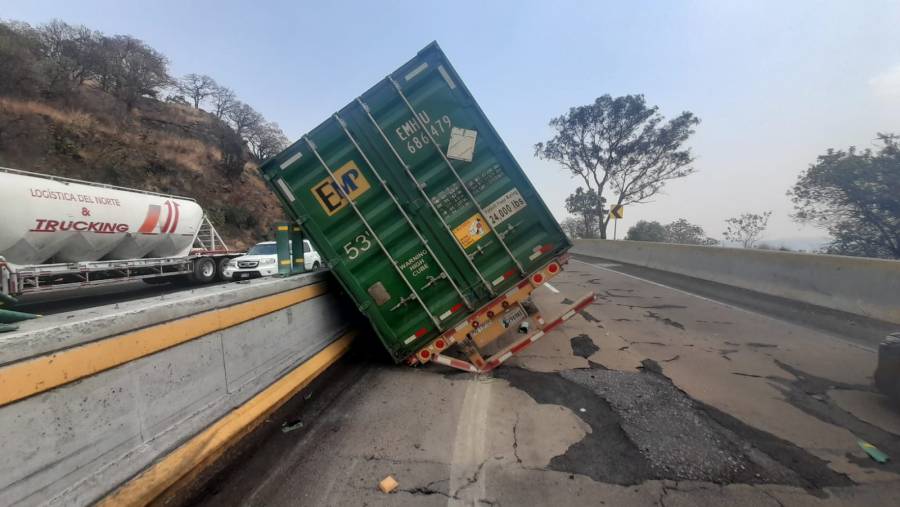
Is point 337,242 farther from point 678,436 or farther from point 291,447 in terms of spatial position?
point 678,436

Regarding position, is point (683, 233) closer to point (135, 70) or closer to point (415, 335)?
point (415, 335)

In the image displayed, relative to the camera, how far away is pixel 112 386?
2.14 metres

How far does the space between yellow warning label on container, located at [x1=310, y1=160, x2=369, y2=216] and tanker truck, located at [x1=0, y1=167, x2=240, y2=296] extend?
367 inches

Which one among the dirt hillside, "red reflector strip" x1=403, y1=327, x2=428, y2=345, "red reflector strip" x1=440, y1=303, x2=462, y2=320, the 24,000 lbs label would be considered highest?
the dirt hillside

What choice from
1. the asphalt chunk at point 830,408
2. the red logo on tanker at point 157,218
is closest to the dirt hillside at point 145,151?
the red logo on tanker at point 157,218

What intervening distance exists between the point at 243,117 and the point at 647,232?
39975mm

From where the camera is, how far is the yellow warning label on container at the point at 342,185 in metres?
4.68

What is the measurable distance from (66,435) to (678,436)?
398 cm

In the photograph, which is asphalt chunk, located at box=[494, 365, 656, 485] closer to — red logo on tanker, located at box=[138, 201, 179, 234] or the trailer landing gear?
the trailer landing gear

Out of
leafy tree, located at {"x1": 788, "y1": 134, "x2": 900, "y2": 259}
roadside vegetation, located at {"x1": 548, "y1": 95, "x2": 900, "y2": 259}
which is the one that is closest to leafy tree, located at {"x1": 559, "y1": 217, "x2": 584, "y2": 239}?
roadside vegetation, located at {"x1": 548, "y1": 95, "x2": 900, "y2": 259}

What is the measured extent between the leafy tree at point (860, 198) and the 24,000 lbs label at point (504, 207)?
16.4 metres

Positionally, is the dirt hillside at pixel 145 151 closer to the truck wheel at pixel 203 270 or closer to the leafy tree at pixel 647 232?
the truck wheel at pixel 203 270

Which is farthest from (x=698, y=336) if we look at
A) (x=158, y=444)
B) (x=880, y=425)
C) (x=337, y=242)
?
(x=158, y=444)

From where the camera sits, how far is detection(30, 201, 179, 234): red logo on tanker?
962 cm
